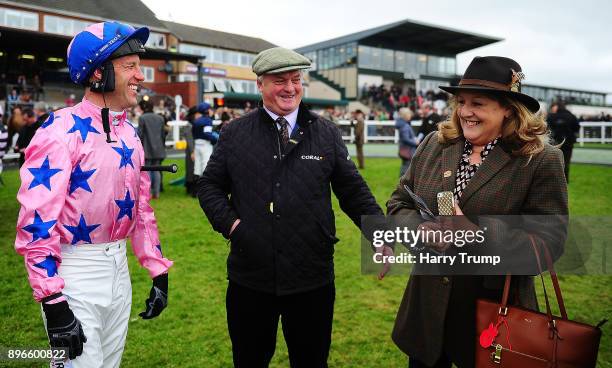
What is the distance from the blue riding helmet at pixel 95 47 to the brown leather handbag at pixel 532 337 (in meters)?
2.03

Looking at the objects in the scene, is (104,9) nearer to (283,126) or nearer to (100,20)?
(100,20)

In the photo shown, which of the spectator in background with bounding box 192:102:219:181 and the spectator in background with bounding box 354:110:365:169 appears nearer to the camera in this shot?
the spectator in background with bounding box 192:102:219:181

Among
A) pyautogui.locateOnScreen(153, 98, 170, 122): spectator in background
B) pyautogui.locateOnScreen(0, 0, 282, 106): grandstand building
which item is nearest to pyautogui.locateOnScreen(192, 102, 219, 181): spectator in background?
pyautogui.locateOnScreen(0, 0, 282, 106): grandstand building

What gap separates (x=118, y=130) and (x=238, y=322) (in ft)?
3.92

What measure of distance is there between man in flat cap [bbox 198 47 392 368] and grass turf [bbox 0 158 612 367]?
A: 4.01 ft

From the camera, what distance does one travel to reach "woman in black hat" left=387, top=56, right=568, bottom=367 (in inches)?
83.4

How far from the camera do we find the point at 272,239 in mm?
2473

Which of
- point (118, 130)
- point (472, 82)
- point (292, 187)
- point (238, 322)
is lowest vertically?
point (238, 322)

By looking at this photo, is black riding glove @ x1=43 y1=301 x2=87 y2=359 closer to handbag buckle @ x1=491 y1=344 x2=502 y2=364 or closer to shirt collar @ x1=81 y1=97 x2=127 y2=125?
shirt collar @ x1=81 y1=97 x2=127 y2=125

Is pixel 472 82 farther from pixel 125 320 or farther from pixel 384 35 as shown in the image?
pixel 384 35

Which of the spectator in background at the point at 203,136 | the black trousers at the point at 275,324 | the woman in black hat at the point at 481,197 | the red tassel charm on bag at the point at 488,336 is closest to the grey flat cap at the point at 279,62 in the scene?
the woman in black hat at the point at 481,197

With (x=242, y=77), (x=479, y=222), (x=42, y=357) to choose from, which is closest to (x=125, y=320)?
(x=42, y=357)

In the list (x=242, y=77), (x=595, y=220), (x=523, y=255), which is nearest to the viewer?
(x=523, y=255)

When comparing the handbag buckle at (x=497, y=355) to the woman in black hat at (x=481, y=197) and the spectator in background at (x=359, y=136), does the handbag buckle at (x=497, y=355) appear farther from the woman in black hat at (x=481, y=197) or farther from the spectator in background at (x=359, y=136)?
the spectator in background at (x=359, y=136)
